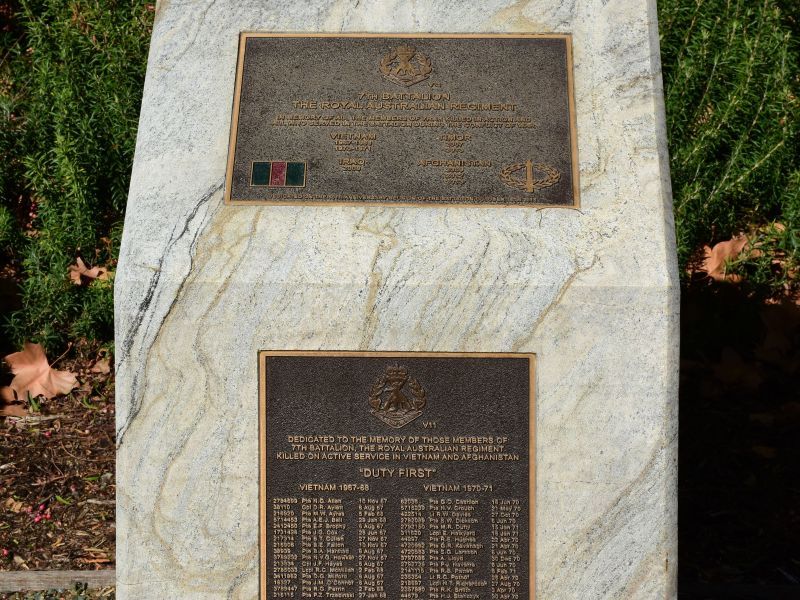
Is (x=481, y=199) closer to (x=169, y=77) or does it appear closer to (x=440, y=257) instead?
(x=440, y=257)

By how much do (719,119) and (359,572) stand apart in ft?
11.6

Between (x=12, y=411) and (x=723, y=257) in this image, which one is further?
(x=723, y=257)

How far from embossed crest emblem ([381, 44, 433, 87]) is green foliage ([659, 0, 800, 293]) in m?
2.22

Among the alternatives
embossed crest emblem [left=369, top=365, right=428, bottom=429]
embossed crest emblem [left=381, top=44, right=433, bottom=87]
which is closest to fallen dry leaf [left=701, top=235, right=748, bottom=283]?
embossed crest emblem [left=381, top=44, right=433, bottom=87]

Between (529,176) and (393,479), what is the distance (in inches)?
49.4

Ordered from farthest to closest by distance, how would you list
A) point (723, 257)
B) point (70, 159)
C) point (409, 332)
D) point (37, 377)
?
point (723, 257) < point (37, 377) < point (70, 159) < point (409, 332)

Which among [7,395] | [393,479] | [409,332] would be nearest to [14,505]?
[7,395]

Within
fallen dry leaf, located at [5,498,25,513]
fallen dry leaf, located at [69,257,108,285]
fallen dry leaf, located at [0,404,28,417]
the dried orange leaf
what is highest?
fallen dry leaf, located at [69,257,108,285]

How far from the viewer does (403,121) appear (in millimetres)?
3625

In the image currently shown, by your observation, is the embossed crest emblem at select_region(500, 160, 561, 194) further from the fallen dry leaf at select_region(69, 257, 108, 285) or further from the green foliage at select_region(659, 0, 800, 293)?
the fallen dry leaf at select_region(69, 257, 108, 285)

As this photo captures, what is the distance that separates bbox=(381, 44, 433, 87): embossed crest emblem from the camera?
12.2 ft

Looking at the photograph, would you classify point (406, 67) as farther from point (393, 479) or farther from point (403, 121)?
point (393, 479)

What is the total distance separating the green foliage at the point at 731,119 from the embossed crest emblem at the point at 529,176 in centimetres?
209

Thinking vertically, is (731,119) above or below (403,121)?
above
